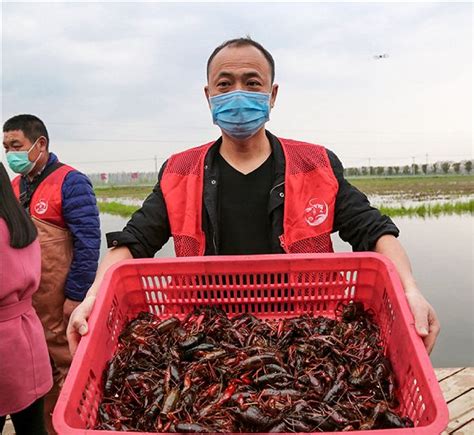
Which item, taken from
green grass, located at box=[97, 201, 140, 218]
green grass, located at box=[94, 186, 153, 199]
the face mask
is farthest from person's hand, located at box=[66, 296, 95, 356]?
green grass, located at box=[94, 186, 153, 199]

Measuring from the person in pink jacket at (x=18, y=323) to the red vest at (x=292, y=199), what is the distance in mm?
882

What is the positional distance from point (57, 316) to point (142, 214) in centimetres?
185

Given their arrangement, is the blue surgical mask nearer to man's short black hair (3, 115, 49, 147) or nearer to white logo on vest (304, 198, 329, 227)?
white logo on vest (304, 198, 329, 227)

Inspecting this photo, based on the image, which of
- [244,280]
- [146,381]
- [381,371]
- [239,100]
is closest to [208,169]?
[239,100]

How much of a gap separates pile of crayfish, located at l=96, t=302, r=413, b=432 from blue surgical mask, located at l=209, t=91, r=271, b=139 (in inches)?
33.4

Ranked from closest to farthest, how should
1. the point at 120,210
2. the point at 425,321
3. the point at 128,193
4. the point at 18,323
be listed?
the point at 425,321 → the point at 18,323 → the point at 120,210 → the point at 128,193

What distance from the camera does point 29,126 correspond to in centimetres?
360

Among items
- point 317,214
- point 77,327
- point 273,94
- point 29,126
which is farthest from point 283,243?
point 29,126

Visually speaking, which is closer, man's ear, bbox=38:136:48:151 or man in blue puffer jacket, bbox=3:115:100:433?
man in blue puffer jacket, bbox=3:115:100:433

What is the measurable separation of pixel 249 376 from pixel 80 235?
226 cm

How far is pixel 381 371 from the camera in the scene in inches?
60.5

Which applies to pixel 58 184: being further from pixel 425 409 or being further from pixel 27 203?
pixel 425 409

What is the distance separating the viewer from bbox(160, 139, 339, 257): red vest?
2.11 meters

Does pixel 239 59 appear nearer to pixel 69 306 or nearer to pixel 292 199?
pixel 292 199
